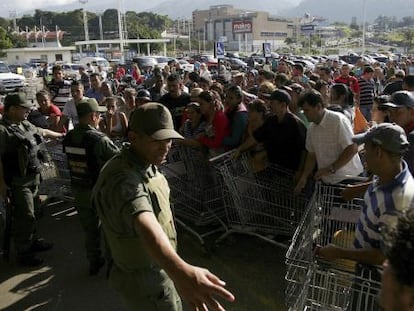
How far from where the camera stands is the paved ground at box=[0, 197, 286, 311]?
4.14 m

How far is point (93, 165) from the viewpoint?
4.36m

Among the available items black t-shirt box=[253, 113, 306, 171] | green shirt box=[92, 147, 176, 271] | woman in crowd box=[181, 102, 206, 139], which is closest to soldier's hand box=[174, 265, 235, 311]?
green shirt box=[92, 147, 176, 271]

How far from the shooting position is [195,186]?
535 centimetres

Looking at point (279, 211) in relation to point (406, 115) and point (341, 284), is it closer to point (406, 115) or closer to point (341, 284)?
point (406, 115)

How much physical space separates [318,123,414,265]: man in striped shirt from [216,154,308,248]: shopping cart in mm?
2129

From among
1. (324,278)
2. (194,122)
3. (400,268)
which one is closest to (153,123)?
(324,278)

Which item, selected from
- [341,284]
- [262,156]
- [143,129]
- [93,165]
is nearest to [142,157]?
[143,129]

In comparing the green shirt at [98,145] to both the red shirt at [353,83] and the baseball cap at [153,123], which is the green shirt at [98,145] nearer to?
the baseball cap at [153,123]

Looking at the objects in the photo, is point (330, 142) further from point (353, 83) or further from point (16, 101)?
point (353, 83)

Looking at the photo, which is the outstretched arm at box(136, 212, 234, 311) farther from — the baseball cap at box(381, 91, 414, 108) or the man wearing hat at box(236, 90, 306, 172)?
the baseball cap at box(381, 91, 414, 108)

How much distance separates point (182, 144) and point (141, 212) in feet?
10.4

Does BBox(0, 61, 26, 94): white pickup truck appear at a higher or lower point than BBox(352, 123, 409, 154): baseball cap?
lower

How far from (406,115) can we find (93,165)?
3.05m

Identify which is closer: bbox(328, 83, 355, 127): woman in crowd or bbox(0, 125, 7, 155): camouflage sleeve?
bbox(0, 125, 7, 155): camouflage sleeve
